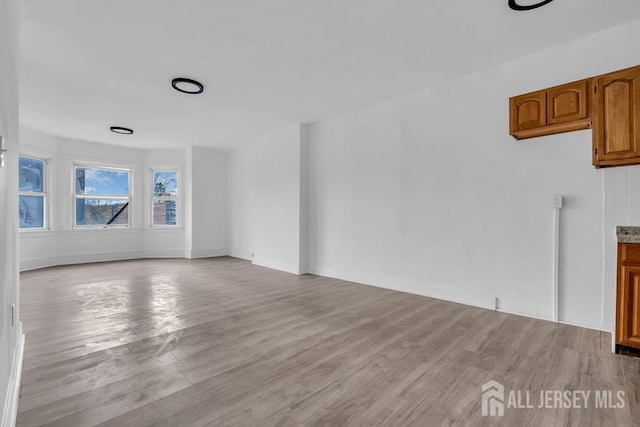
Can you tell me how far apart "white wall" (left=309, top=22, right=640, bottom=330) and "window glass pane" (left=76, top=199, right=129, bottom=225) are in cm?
540

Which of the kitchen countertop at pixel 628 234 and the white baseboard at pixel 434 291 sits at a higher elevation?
the kitchen countertop at pixel 628 234

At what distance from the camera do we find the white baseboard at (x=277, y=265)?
17.8 ft

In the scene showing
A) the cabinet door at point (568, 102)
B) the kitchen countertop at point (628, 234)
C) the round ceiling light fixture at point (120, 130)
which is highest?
the round ceiling light fixture at point (120, 130)

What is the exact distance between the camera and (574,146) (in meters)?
2.83

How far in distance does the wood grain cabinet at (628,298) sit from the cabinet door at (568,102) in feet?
3.82

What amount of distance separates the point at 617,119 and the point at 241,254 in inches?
266

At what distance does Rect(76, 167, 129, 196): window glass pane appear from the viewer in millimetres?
6605

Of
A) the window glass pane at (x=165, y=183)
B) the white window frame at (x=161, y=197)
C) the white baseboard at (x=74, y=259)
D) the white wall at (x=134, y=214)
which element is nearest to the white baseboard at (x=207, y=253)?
the white wall at (x=134, y=214)

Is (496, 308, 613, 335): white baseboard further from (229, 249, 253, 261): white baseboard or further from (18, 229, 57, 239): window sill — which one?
(18, 229, 57, 239): window sill

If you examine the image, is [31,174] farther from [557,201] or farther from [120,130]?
[557,201]

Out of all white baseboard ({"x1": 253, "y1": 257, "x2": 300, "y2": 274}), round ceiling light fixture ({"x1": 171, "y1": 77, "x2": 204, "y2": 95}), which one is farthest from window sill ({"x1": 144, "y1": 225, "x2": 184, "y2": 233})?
round ceiling light fixture ({"x1": 171, "y1": 77, "x2": 204, "y2": 95})

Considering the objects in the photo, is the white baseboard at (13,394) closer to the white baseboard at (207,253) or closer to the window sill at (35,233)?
the window sill at (35,233)

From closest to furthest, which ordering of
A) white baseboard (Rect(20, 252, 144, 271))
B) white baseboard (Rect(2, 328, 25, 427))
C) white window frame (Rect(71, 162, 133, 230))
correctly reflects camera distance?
white baseboard (Rect(2, 328, 25, 427)), white baseboard (Rect(20, 252, 144, 271)), white window frame (Rect(71, 162, 133, 230))

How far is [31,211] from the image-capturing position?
5.78 metres
